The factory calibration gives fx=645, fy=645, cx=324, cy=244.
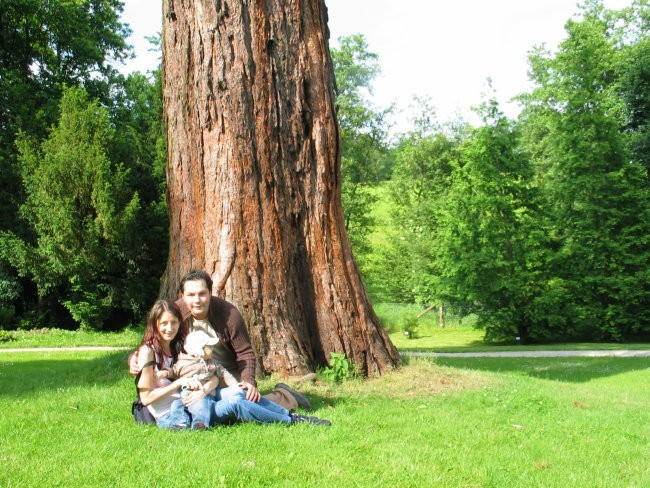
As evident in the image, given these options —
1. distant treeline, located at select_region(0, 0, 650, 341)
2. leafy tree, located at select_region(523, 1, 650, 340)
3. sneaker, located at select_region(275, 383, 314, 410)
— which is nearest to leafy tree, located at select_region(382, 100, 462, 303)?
distant treeline, located at select_region(0, 0, 650, 341)

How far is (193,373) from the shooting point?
543 centimetres

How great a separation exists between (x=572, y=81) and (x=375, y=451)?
2526cm

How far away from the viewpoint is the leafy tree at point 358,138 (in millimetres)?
37219

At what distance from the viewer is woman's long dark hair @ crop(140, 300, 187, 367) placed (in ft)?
17.9

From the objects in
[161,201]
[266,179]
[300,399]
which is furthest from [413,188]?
[300,399]

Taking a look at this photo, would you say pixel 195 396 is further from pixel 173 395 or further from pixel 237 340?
pixel 237 340

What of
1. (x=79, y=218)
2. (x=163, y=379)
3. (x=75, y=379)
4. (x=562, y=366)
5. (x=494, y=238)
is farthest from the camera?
(x=494, y=238)

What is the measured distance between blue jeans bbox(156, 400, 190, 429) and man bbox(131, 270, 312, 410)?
549 millimetres

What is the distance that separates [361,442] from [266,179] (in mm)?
3672

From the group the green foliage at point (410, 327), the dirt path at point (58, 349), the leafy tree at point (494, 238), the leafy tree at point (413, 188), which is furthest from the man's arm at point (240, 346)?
the leafy tree at point (413, 188)

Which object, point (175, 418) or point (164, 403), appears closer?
point (175, 418)

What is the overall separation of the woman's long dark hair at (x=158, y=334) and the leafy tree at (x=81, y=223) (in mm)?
17218

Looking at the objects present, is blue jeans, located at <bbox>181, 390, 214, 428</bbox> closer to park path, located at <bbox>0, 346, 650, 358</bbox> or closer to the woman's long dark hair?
the woman's long dark hair

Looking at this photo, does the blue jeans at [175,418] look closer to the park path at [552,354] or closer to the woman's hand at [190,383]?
the woman's hand at [190,383]
